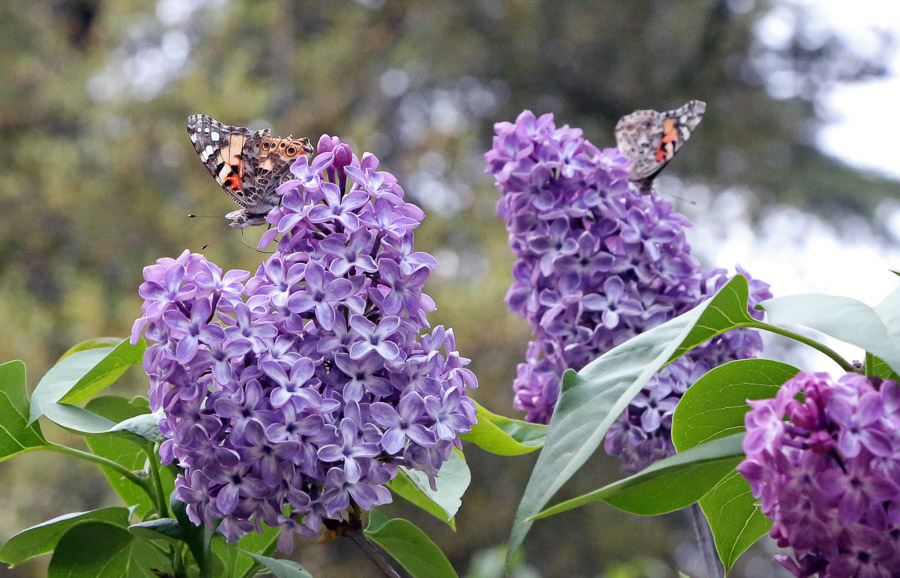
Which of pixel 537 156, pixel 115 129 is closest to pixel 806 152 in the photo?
pixel 115 129

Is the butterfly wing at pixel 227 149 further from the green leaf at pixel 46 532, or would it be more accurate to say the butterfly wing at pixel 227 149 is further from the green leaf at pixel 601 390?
the green leaf at pixel 601 390

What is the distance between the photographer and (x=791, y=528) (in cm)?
62

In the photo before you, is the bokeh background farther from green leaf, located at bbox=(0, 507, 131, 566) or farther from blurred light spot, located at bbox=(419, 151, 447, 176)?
green leaf, located at bbox=(0, 507, 131, 566)

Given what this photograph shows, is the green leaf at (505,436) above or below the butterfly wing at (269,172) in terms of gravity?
below

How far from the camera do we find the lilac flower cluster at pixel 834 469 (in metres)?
0.59

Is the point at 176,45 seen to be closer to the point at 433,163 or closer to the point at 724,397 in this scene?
the point at 433,163

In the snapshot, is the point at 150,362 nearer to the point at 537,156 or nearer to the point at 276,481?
Result: the point at 276,481

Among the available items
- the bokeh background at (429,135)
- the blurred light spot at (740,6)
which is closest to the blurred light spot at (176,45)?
the bokeh background at (429,135)

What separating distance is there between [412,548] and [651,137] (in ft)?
2.50

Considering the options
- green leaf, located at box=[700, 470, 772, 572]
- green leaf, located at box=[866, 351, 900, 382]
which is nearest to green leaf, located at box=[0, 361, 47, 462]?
green leaf, located at box=[700, 470, 772, 572]

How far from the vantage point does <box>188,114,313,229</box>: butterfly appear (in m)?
1.04

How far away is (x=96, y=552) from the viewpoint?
858 mm

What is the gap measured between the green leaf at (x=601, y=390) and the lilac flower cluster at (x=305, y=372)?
0.17m

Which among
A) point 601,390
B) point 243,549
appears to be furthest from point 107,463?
point 601,390
